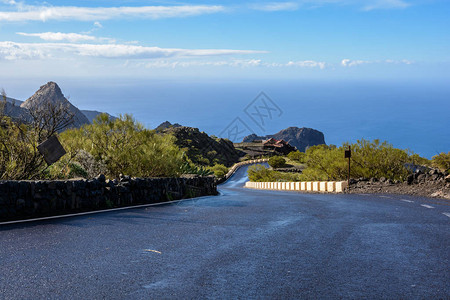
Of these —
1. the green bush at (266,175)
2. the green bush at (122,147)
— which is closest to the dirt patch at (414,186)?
the green bush at (122,147)

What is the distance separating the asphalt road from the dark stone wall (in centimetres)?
112

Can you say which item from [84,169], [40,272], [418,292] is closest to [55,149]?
[84,169]

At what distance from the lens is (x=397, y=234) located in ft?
30.1

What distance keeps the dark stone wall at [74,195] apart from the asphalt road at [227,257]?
3.67 ft

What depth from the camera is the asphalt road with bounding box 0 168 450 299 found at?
5488mm

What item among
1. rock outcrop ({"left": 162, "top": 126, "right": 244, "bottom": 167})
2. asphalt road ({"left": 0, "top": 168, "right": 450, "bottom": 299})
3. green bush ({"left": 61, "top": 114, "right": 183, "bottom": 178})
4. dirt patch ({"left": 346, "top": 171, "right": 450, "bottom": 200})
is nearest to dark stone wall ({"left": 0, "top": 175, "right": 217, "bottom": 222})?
asphalt road ({"left": 0, "top": 168, "right": 450, "bottom": 299})

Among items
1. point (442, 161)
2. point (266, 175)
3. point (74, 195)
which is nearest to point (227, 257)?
point (74, 195)

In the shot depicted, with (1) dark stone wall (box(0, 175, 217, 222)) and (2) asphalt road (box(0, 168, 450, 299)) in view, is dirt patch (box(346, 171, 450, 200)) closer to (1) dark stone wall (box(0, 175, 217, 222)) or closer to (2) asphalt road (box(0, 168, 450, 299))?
(2) asphalt road (box(0, 168, 450, 299))

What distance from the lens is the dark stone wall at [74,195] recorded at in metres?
10.9

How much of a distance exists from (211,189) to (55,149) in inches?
450

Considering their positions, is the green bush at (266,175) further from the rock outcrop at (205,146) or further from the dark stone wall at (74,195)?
the dark stone wall at (74,195)

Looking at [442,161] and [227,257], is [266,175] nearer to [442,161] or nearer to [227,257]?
[442,161]

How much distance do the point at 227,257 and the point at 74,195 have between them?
674 cm

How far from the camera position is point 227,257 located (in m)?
7.23
